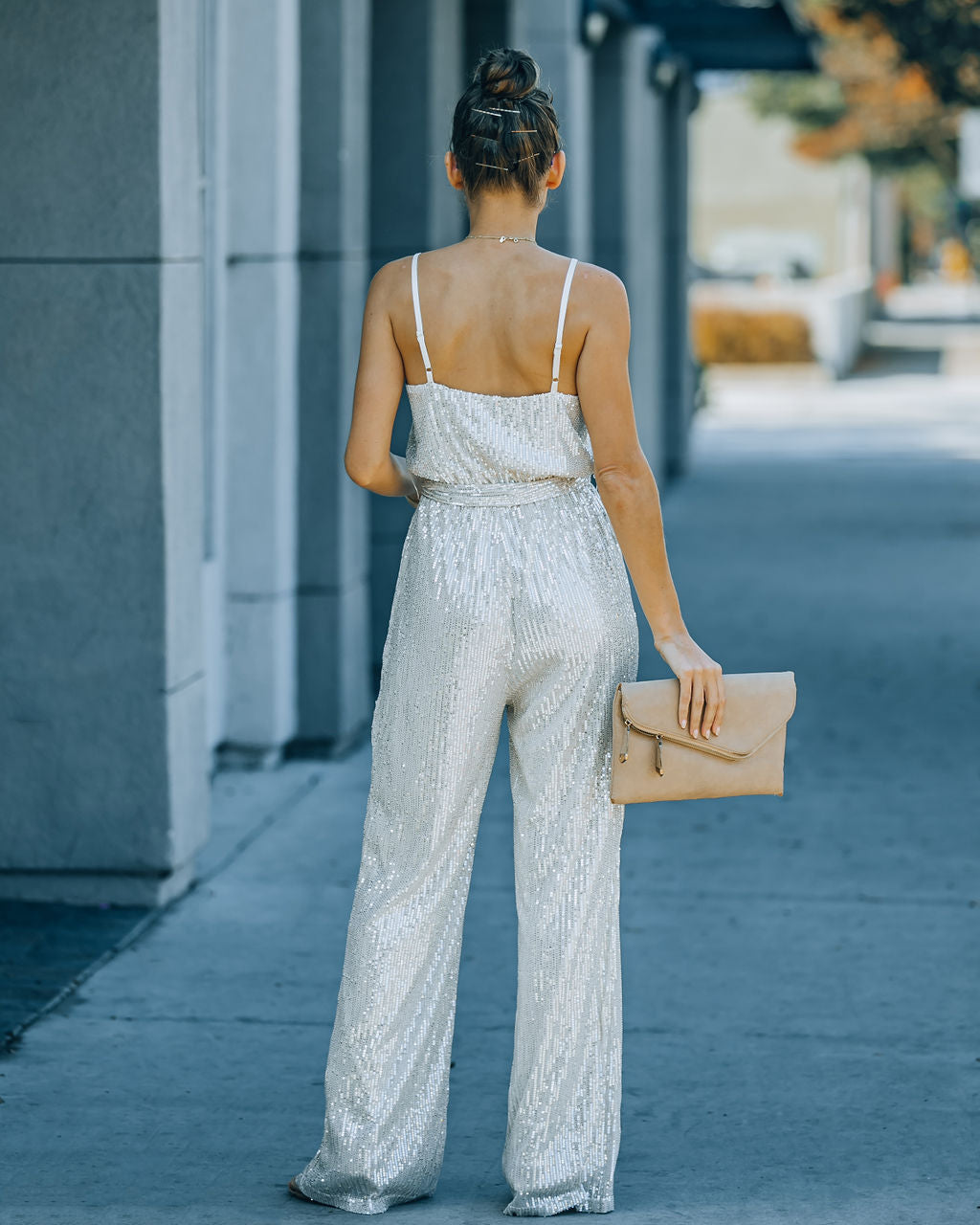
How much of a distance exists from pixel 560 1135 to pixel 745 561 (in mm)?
9513

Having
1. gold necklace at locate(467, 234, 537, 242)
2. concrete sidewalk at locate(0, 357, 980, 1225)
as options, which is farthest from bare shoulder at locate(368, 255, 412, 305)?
concrete sidewalk at locate(0, 357, 980, 1225)

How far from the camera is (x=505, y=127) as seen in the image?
3523mm

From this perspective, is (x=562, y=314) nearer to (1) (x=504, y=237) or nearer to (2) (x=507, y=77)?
(1) (x=504, y=237)

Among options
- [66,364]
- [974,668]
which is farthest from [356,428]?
[974,668]

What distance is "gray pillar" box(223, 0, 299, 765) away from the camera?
7250 millimetres

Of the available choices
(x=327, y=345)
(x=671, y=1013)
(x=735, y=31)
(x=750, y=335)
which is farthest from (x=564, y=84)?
(x=750, y=335)

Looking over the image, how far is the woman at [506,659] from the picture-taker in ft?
11.7

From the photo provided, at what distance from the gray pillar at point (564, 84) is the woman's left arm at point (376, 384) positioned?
6.98 m

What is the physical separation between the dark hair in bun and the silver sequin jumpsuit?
37 centimetres

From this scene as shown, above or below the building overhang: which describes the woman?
below

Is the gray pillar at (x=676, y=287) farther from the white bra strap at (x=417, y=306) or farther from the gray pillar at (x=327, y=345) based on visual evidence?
the white bra strap at (x=417, y=306)

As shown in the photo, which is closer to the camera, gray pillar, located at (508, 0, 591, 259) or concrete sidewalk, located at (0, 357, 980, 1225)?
concrete sidewalk, located at (0, 357, 980, 1225)

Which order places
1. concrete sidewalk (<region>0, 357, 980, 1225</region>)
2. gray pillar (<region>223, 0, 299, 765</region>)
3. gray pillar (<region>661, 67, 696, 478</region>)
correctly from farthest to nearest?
gray pillar (<region>661, 67, 696, 478</region>)
gray pillar (<region>223, 0, 299, 765</region>)
concrete sidewalk (<region>0, 357, 980, 1225</region>)

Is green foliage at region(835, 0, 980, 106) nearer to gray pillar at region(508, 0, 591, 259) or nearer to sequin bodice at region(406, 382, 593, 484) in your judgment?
gray pillar at region(508, 0, 591, 259)
